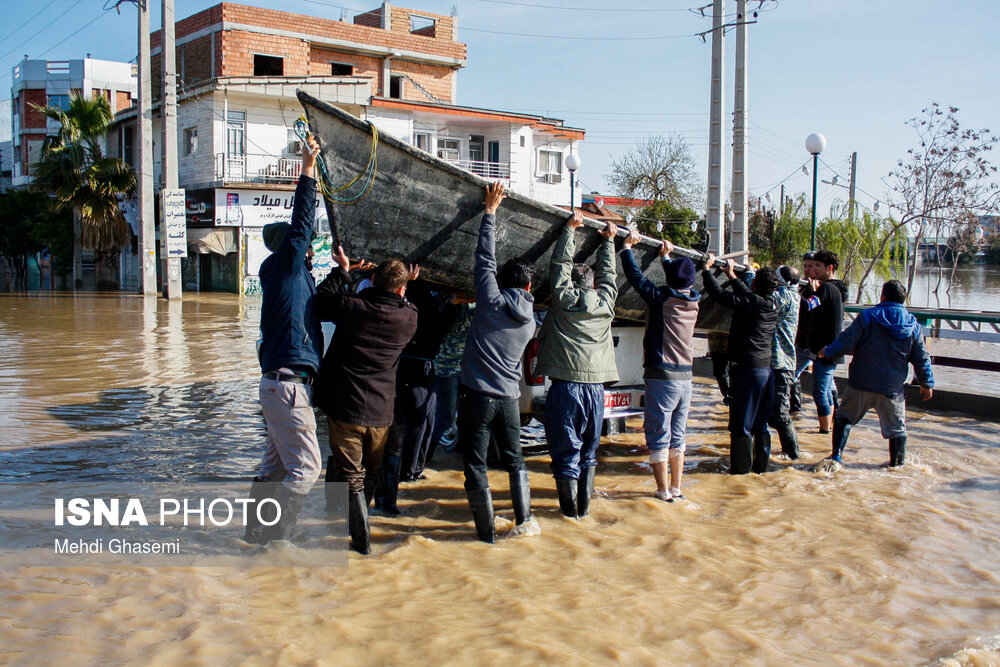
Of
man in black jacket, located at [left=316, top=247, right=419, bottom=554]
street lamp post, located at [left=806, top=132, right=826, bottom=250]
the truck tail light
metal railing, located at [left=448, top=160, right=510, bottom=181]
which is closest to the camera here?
man in black jacket, located at [left=316, top=247, right=419, bottom=554]

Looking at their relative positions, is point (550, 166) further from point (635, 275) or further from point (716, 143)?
point (635, 275)

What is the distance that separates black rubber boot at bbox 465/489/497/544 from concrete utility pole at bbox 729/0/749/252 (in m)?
13.4

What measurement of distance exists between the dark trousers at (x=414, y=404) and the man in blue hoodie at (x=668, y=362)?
1.58 m

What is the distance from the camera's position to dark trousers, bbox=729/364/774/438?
633 centimetres

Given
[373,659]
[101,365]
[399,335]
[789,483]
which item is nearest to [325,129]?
[399,335]

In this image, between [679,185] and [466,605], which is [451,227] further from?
[679,185]

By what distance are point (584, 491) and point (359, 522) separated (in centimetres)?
161

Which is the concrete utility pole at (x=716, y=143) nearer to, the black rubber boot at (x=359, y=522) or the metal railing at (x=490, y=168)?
the black rubber boot at (x=359, y=522)

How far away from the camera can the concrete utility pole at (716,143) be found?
1736 centimetres

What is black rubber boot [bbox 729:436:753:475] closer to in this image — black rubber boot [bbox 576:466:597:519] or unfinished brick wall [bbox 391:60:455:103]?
black rubber boot [bbox 576:466:597:519]

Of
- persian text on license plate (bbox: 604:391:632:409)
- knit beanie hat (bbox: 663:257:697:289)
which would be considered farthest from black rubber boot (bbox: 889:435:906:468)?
knit beanie hat (bbox: 663:257:697:289)

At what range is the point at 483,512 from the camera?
4.81 meters

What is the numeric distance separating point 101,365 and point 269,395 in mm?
8716

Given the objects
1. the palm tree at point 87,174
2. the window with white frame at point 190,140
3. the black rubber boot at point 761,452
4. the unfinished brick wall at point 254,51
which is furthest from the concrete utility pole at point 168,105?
the black rubber boot at point 761,452
